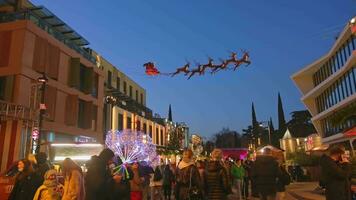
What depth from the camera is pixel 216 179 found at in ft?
24.4

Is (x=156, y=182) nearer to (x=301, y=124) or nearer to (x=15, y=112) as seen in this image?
(x=15, y=112)

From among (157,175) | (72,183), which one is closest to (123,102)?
(157,175)

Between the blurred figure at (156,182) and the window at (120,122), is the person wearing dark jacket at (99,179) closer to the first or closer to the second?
the blurred figure at (156,182)

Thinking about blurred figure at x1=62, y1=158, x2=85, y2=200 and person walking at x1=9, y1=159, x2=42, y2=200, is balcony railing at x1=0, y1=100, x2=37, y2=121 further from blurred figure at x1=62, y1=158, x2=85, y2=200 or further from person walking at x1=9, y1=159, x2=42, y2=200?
blurred figure at x1=62, y1=158, x2=85, y2=200

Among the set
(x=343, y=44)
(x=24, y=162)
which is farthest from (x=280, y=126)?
(x=24, y=162)

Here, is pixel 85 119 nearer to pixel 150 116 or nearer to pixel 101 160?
pixel 150 116

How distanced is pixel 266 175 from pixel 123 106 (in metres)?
42.7

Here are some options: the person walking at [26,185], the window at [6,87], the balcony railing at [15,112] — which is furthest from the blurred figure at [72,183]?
the window at [6,87]

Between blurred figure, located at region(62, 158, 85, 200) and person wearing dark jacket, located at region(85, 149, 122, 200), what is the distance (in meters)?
0.42

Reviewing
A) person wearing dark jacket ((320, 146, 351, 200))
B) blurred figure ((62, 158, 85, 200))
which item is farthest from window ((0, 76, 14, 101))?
person wearing dark jacket ((320, 146, 351, 200))

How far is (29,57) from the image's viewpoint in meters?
28.1

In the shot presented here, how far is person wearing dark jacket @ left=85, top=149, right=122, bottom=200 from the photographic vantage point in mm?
5508

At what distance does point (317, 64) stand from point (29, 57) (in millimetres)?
38245

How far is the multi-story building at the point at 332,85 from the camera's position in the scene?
3836cm
